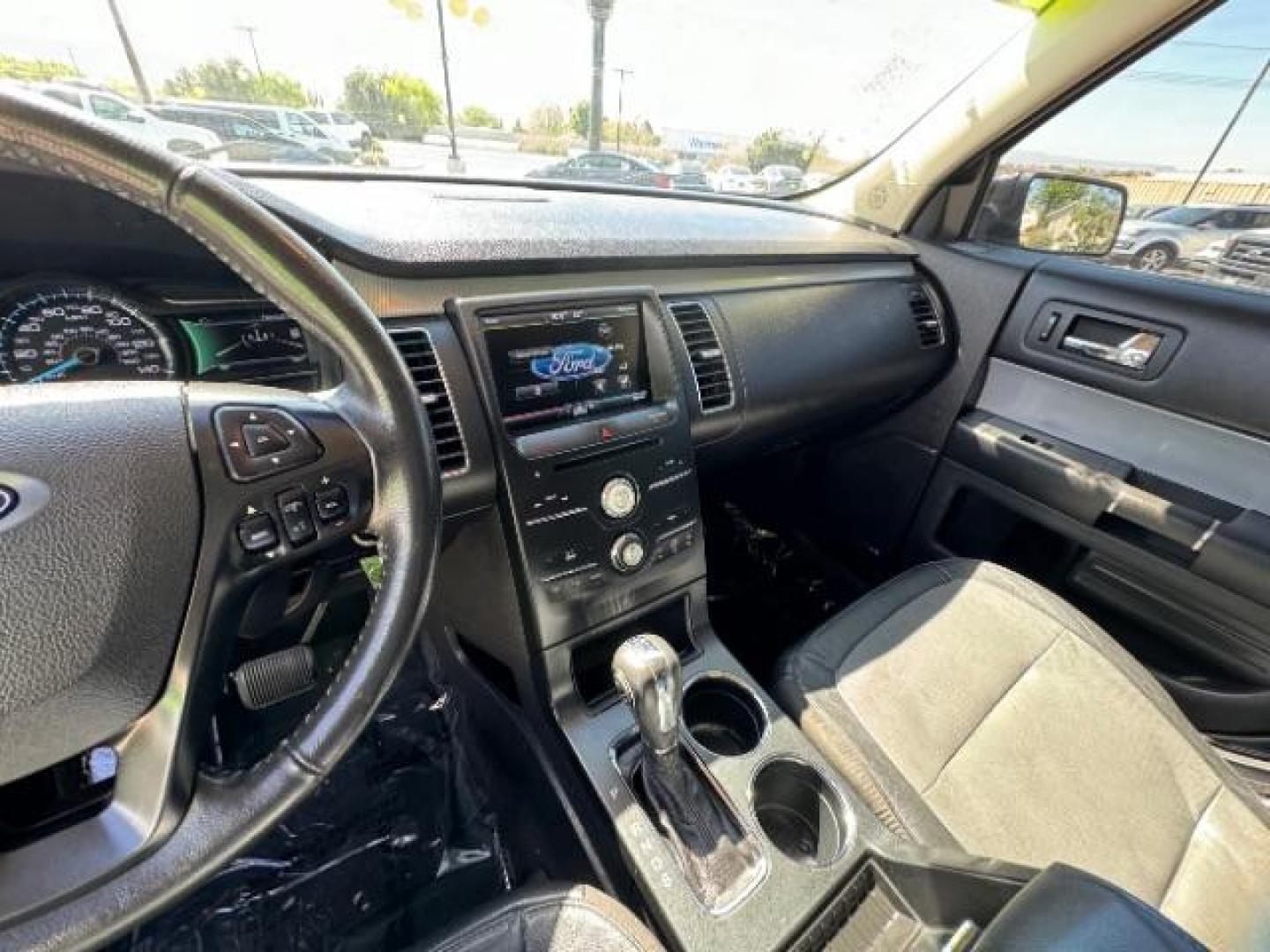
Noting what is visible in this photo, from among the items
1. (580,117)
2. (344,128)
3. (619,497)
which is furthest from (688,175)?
(619,497)

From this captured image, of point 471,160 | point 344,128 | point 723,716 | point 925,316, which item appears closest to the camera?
point 723,716

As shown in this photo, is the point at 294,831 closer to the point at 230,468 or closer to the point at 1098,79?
the point at 230,468

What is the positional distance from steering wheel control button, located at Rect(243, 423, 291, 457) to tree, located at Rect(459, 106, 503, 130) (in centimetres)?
103

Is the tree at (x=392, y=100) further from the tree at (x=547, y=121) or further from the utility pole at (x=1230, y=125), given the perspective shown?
the utility pole at (x=1230, y=125)

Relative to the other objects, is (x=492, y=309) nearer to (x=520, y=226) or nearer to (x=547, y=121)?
(x=520, y=226)

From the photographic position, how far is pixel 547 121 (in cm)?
151

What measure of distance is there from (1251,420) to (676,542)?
1.17 m

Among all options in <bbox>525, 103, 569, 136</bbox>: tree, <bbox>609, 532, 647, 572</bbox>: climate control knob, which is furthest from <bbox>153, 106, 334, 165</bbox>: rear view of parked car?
<bbox>609, 532, 647, 572</bbox>: climate control knob

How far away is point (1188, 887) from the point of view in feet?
2.90

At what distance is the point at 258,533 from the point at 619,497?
0.55 metres

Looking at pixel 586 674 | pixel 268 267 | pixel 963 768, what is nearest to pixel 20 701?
pixel 268 267

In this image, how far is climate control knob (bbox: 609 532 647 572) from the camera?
3.41ft

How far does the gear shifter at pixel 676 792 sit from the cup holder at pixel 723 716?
0.32 ft

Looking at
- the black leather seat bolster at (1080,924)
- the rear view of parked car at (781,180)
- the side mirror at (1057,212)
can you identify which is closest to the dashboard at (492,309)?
the rear view of parked car at (781,180)
